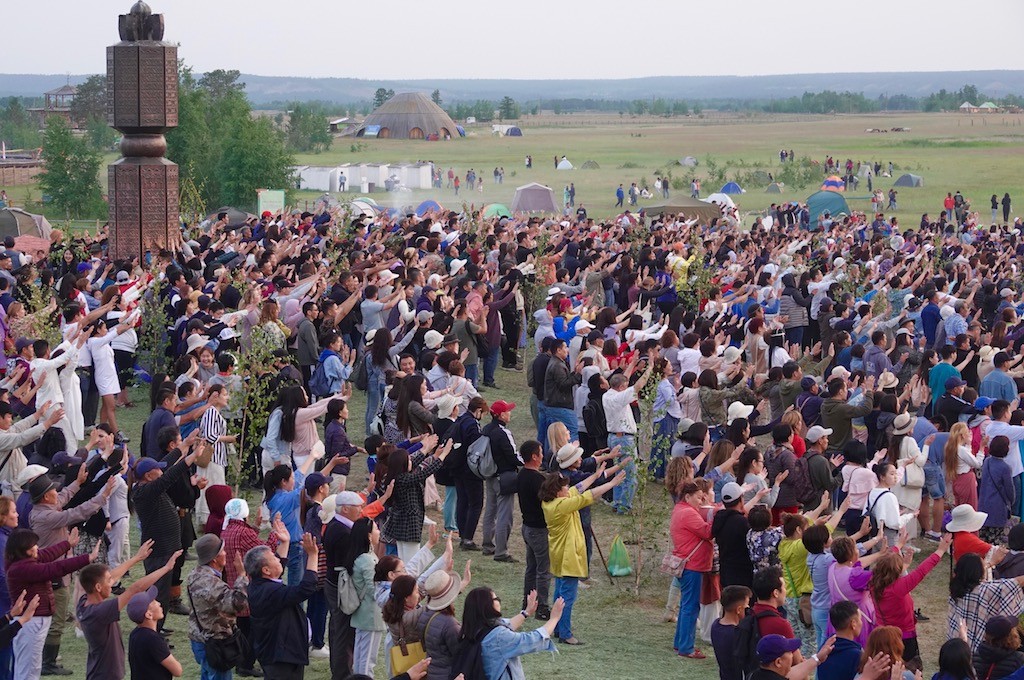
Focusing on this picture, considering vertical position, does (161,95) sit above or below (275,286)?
above

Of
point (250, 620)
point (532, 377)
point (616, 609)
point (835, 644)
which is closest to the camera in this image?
point (835, 644)

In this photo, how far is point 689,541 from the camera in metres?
10.1

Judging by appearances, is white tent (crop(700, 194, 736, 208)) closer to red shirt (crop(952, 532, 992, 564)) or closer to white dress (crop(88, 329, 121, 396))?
white dress (crop(88, 329, 121, 396))

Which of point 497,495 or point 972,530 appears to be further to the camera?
point 497,495

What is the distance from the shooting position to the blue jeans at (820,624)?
9289 mm

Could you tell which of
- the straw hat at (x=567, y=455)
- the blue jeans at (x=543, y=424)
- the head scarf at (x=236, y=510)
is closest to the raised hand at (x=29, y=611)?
the head scarf at (x=236, y=510)

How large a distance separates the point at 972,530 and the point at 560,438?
3.12m

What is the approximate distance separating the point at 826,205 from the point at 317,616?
36.3 metres

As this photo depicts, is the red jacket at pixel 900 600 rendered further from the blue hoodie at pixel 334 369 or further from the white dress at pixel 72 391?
the white dress at pixel 72 391

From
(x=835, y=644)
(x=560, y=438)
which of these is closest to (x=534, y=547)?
(x=560, y=438)

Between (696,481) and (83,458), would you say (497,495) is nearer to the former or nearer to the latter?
(696,481)

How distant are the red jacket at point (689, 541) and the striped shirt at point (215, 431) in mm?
3826

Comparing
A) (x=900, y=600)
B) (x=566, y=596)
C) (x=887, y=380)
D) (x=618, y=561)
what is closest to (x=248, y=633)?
(x=566, y=596)

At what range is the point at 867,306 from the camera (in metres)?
17.4
